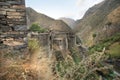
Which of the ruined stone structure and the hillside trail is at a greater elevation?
the ruined stone structure

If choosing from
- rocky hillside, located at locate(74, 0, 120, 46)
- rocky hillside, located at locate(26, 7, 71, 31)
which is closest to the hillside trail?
rocky hillside, located at locate(26, 7, 71, 31)

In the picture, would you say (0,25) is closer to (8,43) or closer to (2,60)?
(8,43)

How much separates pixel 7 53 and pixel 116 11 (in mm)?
119443

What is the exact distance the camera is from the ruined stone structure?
6938mm

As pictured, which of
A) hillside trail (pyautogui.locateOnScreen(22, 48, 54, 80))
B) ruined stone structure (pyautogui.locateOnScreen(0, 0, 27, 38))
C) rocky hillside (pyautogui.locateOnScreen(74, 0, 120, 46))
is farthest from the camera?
rocky hillside (pyautogui.locateOnScreen(74, 0, 120, 46))

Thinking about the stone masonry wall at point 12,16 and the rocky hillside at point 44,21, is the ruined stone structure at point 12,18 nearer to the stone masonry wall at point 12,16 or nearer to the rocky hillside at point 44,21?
the stone masonry wall at point 12,16

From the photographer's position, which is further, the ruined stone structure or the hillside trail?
the ruined stone structure

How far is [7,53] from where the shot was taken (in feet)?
19.9

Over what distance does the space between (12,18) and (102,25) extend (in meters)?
116

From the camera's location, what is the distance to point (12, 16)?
6.98 meters

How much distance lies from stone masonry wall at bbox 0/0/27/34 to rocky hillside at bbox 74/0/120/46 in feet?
313

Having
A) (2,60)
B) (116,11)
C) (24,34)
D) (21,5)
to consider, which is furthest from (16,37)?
(116,11)

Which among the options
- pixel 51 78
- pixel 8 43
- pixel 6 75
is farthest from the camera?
pixel 8 43

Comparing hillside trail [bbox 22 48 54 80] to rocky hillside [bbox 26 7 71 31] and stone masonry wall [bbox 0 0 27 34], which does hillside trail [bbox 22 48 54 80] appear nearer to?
stone masonry wall [bbox 0 0 27 34]
